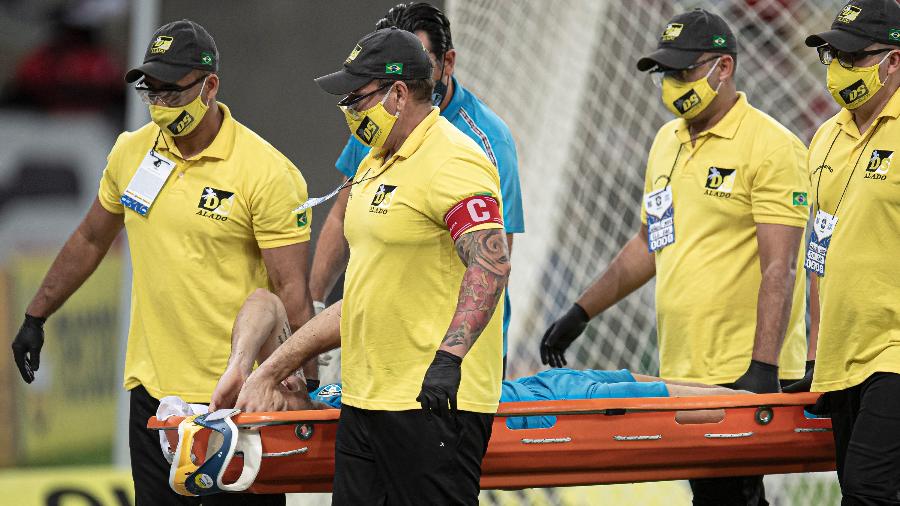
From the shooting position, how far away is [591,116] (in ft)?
23.4

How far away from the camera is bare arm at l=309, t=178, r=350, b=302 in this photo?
4828 mm

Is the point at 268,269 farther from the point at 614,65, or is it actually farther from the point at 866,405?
the point at 614,65

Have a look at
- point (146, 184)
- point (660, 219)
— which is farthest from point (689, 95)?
point (146, 184)

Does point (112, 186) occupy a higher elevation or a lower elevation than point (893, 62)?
lower

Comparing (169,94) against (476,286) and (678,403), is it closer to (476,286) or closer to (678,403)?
(476,286)

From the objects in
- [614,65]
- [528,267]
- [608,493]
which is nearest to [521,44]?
[614,65]

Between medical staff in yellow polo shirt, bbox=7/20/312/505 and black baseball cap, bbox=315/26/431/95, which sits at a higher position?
black baseball cap, bbox=315/26/431/95

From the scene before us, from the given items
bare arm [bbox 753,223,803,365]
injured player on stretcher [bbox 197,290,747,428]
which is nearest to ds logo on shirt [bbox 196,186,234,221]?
injured player on stretcher [bbox 197,290,747,428]

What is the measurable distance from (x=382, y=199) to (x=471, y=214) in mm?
251

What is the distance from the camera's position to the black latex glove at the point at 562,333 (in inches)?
195

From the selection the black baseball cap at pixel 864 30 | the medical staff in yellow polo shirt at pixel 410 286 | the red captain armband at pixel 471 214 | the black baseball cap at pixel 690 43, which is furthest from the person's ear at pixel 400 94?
the black baseball cap at pixel 690 43

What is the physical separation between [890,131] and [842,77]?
197mm

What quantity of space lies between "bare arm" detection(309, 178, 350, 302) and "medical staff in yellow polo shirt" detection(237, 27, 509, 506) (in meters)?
1.26

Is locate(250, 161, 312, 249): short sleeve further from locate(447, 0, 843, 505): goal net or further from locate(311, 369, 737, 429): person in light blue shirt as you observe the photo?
locate(447, 0, 843, 505): goal net
